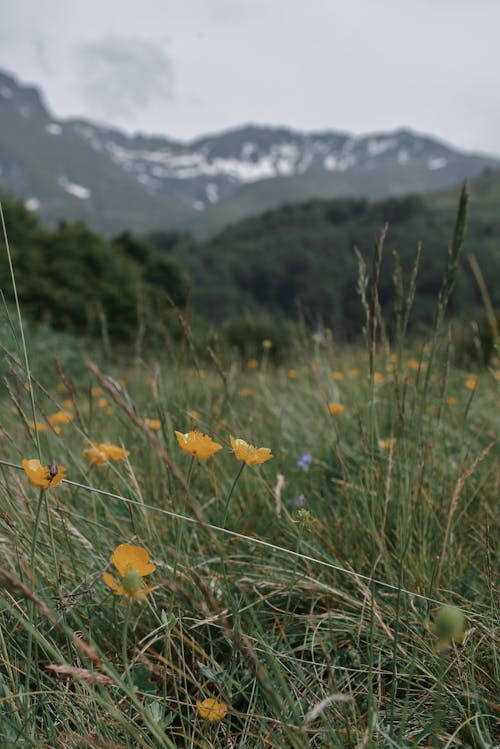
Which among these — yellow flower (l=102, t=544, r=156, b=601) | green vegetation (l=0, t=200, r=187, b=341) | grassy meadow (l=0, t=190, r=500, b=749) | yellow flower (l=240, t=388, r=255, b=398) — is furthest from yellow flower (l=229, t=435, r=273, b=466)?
green vegetation (l=0, t=200, r=187, b=341)

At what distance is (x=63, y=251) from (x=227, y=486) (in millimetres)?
15359

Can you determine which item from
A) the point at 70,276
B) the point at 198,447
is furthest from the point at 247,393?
the point at 70,276

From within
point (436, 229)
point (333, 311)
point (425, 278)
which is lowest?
point (333, 311)

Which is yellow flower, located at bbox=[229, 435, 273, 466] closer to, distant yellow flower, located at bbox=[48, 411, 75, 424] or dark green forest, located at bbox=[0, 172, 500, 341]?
distant yellow flower, located at bbox=[48, 411, 75, 424]

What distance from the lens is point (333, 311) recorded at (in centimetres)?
4091

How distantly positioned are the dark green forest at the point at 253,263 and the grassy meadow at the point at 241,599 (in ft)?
26.1

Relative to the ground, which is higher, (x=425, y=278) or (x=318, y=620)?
(x=318, y=620)

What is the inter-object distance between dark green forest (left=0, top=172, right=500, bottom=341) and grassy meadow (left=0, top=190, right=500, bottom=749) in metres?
7.96

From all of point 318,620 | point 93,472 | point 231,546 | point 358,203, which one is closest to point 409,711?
point 318,620

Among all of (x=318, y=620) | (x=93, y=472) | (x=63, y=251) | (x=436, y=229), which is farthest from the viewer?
(x=436, y=229)

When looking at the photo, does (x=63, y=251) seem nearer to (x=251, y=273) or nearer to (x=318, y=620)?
(x=318, y=620)

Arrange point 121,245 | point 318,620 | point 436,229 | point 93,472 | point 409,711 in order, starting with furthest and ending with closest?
1. point 436,229
2. point 121,245
3. point 93,472
4. point 318,620
5. point 409,711

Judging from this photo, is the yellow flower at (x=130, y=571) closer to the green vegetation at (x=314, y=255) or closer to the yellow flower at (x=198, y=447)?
the yellow flower at (x=198, y=447)

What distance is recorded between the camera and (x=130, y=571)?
607 millimetres
